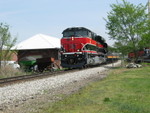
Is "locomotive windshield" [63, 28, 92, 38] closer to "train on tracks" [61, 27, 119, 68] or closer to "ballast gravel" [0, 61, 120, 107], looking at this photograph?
"train on tracks" [61, 27, 119, 68]

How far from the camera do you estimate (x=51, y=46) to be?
42.9 m

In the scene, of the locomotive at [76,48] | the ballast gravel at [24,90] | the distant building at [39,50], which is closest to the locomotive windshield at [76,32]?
the locomotive at [76,48]

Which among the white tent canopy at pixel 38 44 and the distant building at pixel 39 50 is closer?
the distant building at pixel 39 50

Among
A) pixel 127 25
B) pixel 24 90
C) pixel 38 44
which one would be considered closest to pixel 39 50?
pixel 38 44

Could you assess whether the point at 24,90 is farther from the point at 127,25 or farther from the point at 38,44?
the point at 38,44

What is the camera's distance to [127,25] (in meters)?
34.5

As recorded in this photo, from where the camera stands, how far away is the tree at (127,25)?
33562mm

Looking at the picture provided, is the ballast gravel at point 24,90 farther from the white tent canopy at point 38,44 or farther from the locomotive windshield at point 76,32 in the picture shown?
the white tent canopy at point 38,44

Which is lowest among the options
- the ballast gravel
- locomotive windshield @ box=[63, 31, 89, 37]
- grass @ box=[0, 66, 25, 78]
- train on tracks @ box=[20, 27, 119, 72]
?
the ballast gravel

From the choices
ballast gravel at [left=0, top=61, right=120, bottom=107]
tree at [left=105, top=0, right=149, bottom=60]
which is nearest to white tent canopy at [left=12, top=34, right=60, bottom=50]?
tree at [left=105, top=0, right=149, bottom=60]

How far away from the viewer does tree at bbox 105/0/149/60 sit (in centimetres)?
3356

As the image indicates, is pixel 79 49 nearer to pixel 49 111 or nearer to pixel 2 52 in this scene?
pixel 2 52

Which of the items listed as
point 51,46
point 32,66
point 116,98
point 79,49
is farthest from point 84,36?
point 116,98

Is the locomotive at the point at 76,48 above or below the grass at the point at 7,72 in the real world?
above
